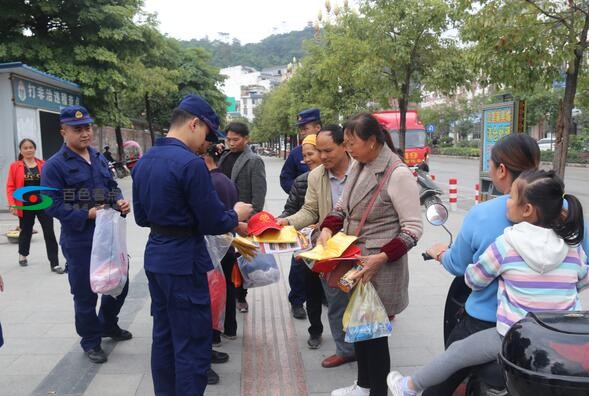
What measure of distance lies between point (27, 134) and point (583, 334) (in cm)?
1326

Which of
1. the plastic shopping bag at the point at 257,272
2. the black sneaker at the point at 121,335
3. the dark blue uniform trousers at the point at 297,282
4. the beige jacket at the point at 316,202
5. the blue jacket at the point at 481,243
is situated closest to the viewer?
the blue jacket at the point at 481,243

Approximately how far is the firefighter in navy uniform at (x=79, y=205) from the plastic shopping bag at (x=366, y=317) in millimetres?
2011

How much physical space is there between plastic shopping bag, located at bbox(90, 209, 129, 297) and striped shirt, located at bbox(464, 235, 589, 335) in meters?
2.52

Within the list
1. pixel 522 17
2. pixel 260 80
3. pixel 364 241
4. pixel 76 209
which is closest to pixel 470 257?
pixel 364 241

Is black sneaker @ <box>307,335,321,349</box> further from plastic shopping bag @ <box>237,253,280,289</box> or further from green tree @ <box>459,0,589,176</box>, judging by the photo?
green tree @ <box>459,0,589,176</box>

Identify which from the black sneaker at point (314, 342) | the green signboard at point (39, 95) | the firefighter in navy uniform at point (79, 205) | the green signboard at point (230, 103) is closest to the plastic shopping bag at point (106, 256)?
the firefighter in navy uniform at point (79, 205)

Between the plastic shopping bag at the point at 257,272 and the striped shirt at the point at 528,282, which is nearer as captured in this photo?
the striped shirt at the point at 528,282

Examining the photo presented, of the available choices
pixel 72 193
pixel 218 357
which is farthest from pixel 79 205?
pixel 218 357

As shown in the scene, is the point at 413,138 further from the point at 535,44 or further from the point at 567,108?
the point at 567,108

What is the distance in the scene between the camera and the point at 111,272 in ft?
11.8

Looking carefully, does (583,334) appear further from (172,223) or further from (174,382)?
(174,382)

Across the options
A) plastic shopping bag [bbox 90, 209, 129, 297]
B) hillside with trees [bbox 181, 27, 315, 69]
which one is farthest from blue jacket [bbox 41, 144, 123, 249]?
hillside with trees [bbox 181, 27, 315, 69]

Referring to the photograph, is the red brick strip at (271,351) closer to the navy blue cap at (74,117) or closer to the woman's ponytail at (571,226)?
the woman's ponytail at (571,226)

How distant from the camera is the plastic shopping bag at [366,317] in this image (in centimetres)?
271
